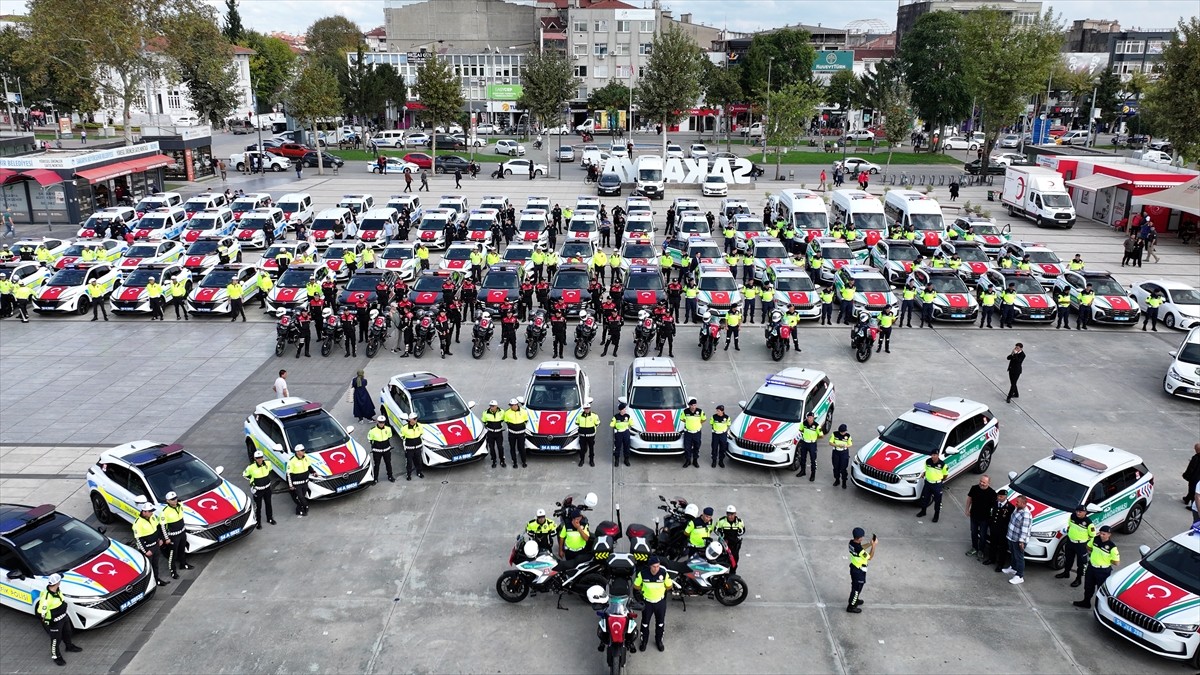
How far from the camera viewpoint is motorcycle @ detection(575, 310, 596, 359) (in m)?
21.3

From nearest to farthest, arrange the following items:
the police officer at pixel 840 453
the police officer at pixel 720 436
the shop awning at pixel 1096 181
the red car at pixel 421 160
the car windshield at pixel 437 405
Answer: the police officer at pixel 840 453
the police officer at pixel 720 436
the car windshield at pixel 437 405
the shop awning at pixel 1096 181
the red car at pixel 421 160

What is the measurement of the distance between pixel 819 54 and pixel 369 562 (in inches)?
3631

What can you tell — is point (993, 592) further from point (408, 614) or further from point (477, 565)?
point (408, 614)

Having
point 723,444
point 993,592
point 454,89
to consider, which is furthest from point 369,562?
point 454,89

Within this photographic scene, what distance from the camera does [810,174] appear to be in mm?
60938

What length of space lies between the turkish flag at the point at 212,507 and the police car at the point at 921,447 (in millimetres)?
9995

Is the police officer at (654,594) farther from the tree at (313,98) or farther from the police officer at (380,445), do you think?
the tree at (313,98)

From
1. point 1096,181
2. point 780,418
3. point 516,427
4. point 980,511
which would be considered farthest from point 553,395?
point 1096,181

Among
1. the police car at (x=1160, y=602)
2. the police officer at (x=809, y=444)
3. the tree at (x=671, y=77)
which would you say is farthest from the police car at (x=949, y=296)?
the tree at (x=671, y=77)

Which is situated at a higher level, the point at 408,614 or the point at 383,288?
the point at 383,288

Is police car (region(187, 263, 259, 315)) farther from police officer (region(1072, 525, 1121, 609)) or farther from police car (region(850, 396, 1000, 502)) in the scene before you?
police officer (region(1072, 525, 1121, 609))

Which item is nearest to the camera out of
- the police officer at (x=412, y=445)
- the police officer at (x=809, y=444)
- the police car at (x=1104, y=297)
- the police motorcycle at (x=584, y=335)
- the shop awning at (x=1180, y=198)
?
the police officer at (x=809, y=444)

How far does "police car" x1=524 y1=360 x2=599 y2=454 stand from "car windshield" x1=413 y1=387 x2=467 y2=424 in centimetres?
134

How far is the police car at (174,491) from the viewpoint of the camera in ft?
40.7
